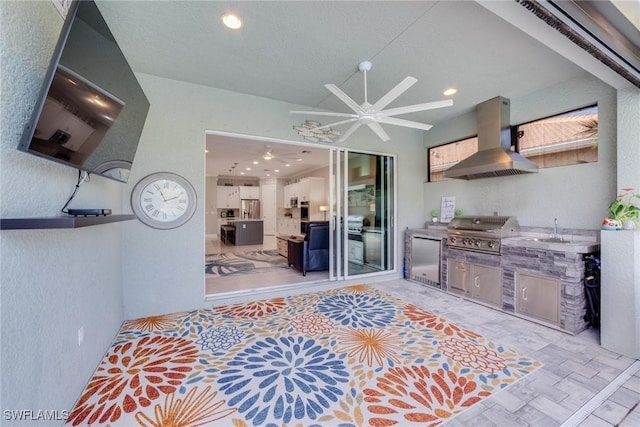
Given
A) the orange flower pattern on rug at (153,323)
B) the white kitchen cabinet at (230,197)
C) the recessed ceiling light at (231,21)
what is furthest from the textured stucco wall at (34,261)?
the white kitchen cabinet at (230,197)

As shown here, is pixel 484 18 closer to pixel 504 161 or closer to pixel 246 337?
pixel 504 161

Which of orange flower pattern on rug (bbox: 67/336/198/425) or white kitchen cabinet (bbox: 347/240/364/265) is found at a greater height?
white kitchen cabinet (bbox: 347/240/364/265)

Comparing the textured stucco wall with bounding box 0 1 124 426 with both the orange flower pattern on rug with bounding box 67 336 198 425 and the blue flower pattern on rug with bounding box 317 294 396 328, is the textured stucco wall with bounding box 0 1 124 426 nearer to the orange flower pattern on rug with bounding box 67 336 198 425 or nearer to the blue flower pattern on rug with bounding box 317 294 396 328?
the orange flower pattern on rug with bounding box 67 336 198 425

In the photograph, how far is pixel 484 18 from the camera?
86.1 inches

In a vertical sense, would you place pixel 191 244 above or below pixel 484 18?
below

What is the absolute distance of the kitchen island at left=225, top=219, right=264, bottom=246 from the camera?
354 inches

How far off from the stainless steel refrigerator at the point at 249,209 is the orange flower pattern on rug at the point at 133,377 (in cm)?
883

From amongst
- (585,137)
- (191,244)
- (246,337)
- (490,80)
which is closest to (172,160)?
(191,244)

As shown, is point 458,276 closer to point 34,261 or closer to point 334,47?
point 334,47

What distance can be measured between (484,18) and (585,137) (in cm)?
225

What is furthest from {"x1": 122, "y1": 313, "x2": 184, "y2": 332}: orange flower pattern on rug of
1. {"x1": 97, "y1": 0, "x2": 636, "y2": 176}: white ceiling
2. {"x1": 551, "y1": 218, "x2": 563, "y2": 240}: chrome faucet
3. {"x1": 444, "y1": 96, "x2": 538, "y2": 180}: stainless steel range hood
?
{"x1": 551, "y1": 218, "x2": 563, "y2": 240}: chrome faucet

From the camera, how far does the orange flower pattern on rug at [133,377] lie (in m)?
1.69

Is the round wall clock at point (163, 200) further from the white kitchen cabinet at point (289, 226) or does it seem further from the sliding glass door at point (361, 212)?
the white kitchen cabinet at point (289, 226)

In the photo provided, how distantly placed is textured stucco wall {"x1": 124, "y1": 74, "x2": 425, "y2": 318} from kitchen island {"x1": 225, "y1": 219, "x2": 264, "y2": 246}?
226 inches
